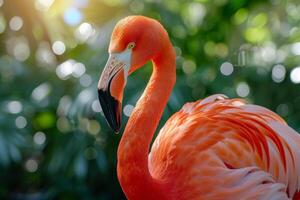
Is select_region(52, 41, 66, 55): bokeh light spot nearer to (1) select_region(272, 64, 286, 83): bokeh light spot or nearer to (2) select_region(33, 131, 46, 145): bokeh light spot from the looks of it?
(2) select_region(33, 131, 46, 145): bokeh light spot

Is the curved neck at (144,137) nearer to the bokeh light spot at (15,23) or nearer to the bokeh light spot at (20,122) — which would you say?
the bokeh light spot at (20,122)

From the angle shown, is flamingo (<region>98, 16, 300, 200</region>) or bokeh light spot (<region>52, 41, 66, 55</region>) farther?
bokeh light spot (<region>52, 41, 66, 55</region>)

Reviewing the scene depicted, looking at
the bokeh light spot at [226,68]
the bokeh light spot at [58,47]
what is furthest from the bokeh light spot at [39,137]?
the bokeh light spot at [226,68]

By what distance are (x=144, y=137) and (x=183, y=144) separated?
0.46 ft

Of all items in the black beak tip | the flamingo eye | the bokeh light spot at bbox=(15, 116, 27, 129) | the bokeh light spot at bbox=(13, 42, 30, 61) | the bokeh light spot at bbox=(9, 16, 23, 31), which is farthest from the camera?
the bokeh light spot at bbox=(13, 42, 30, 61)

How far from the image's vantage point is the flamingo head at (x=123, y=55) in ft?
5.40

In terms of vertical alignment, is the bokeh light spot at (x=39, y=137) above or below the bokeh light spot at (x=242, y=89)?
below

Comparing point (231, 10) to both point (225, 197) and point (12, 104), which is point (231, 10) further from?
point (225, 197)

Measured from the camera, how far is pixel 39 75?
11.9 feet

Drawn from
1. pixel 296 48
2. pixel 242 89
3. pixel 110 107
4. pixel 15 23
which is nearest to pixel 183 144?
pixel 110 107

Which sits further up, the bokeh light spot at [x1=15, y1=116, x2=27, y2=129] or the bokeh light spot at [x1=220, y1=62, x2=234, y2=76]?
the bokeh light spot at [x1=220, y1=62, x2=234, y2=76]

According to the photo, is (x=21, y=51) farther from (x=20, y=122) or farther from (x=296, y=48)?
(x=296, y=48)

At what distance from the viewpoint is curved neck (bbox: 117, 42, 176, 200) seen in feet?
5.60

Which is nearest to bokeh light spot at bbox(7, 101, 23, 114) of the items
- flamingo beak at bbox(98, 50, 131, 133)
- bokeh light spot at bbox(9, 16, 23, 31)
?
bokeh light spot at bbox(9, 16, 23, 31)
